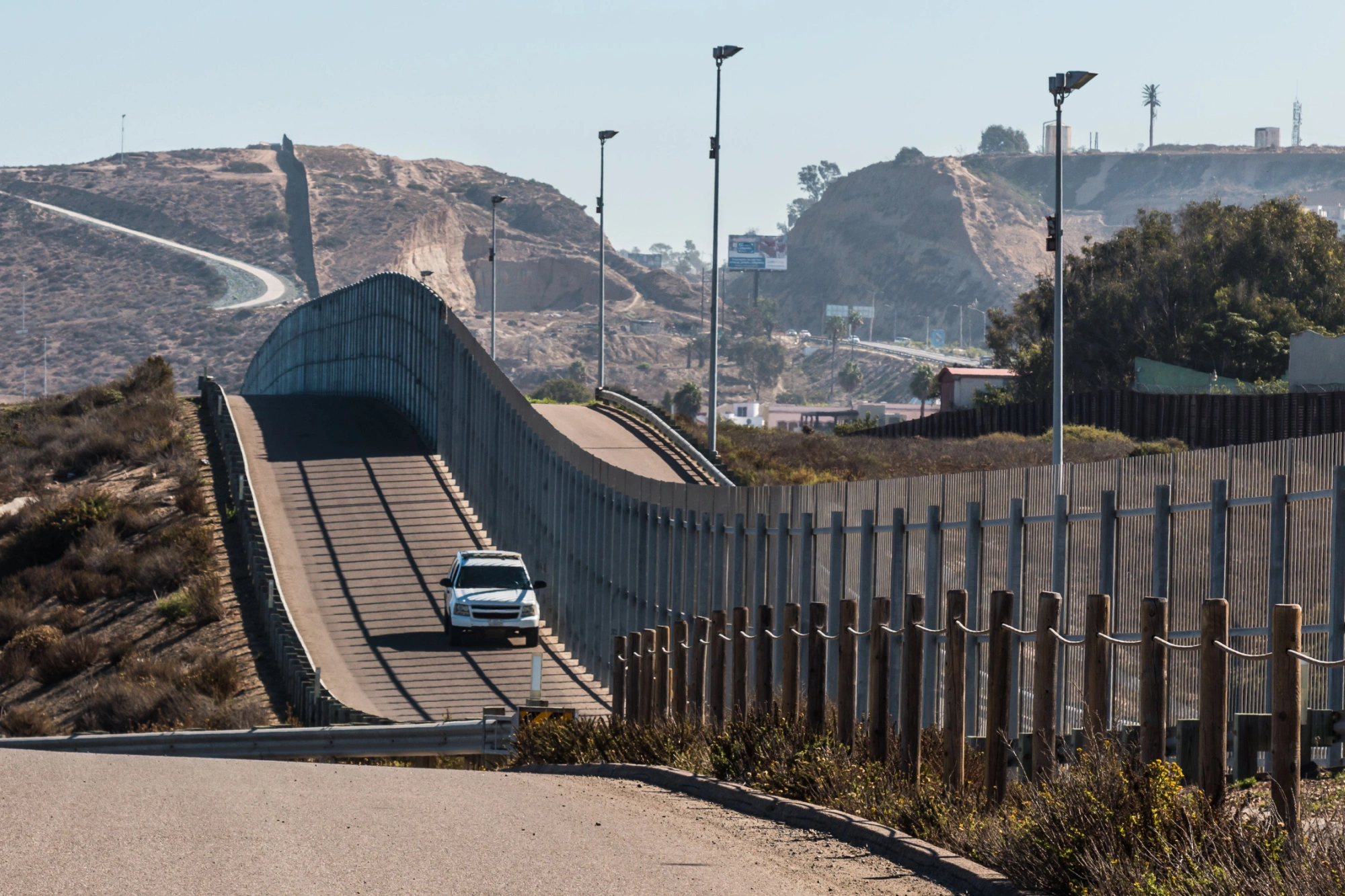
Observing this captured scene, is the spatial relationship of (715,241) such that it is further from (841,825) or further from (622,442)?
(841,825)

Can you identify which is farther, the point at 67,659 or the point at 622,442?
the point at 622,442

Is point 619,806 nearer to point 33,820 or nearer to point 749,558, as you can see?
point 33,820

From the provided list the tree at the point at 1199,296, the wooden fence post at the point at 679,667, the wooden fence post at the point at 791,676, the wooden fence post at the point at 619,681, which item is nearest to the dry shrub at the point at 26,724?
the wooden fence post at the point at 619,681

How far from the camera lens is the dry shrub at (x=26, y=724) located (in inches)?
1054

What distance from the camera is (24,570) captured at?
38.6 meters

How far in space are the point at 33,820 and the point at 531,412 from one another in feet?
86.2

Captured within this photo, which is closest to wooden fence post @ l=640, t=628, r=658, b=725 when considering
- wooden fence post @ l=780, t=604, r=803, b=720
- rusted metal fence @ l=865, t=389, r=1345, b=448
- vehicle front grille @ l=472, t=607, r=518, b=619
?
wooden fence post @ l=780, t=604, r=803, b=720

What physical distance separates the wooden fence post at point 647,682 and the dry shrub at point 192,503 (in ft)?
90.7

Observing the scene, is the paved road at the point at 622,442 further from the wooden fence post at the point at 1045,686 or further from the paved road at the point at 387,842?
the wooden fence post at the point at 1045,686

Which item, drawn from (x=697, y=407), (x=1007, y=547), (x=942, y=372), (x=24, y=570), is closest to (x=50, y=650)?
(x=24, y=570)

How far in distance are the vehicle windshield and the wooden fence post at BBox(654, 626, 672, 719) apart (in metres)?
14.6

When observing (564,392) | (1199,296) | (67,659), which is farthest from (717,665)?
(564,392)

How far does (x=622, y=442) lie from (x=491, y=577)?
2132 centimetres

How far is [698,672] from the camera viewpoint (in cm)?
1379
